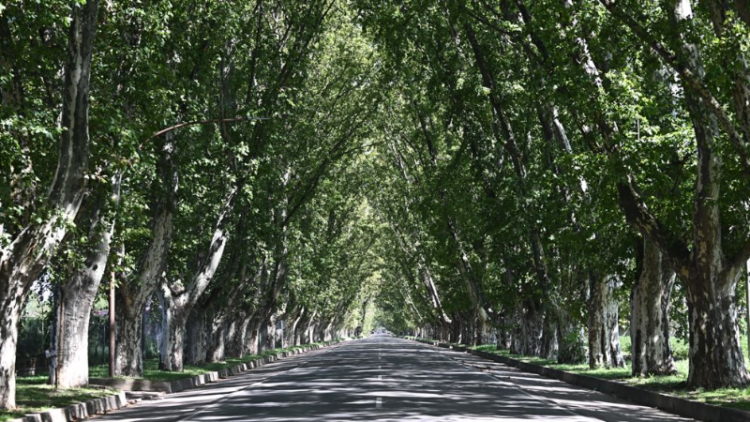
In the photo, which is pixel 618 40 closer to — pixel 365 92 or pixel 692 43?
pixel 692 43

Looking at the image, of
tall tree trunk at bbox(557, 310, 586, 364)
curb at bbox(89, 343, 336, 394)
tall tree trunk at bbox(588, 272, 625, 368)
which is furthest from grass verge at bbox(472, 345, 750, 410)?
curb at bbox(89, 343, 336, 394)

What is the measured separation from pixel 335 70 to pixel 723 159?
26.0 m

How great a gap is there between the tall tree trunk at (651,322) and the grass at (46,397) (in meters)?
12.4

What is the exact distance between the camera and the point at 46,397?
15773mm

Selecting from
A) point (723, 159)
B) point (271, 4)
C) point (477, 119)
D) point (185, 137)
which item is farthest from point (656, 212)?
point (271, 4)

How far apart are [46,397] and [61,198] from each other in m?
4.13

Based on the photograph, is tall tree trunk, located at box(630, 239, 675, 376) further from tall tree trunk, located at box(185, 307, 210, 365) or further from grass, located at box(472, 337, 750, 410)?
tall tree trunk, located at box(185, 307, 210, 365)

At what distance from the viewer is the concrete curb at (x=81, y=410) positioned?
42.6 feet

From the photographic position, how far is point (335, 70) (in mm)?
39719

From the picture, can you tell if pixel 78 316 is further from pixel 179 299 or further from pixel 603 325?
pixel 603 325

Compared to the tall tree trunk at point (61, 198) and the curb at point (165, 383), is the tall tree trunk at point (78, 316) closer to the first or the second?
the curb at point (165, 383)

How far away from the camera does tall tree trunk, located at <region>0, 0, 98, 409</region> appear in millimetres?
13820

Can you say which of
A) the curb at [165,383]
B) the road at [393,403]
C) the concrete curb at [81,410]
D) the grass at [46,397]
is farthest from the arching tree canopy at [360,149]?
the road at [393,403]

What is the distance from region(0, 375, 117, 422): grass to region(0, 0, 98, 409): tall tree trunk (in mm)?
538
